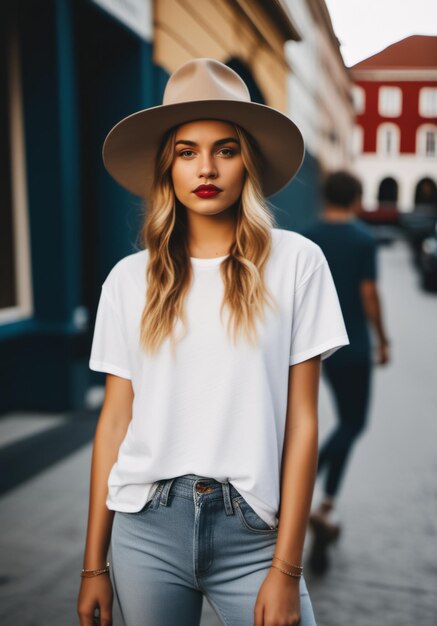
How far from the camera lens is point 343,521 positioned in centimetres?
367

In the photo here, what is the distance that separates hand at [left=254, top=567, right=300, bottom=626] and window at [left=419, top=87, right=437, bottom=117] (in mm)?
1066

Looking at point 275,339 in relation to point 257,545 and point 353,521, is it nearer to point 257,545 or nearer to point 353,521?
point 257,545

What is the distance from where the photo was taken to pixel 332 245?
11.0ft

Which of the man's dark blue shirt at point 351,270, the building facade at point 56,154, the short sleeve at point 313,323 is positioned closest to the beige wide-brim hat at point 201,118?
the short sleeve at point 313,323

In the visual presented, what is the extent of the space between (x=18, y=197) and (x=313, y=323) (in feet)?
13.7

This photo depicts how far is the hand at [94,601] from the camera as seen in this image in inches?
56.6

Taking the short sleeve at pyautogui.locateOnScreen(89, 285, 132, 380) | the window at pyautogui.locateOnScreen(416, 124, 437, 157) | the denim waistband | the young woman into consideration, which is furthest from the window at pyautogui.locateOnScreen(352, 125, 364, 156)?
the denim waistband

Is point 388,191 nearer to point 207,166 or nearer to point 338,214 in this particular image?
point 338,214

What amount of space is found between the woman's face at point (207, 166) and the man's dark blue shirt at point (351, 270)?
2031 millimetres

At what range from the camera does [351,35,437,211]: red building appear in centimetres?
117

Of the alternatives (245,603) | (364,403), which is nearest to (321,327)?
(245,603)

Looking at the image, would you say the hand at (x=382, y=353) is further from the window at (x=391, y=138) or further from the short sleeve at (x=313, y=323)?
the short sleeve at (x=313, y=323)

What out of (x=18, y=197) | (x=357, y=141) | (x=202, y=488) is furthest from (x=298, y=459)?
(x=18, y=197)

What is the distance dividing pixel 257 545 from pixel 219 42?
259 inches
